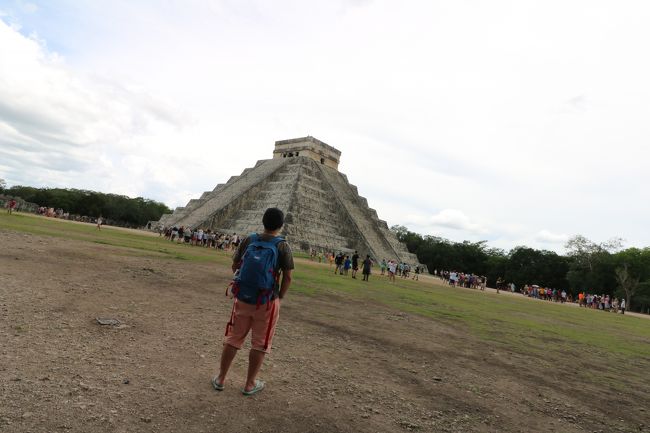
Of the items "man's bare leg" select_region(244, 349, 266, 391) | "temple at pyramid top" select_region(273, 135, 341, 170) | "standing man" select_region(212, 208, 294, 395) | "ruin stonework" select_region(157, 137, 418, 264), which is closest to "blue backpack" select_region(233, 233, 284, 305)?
"standing man" select_region(212, 208, 294, 395)

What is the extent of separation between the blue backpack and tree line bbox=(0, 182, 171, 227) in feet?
268

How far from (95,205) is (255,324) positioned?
9035 centimetres

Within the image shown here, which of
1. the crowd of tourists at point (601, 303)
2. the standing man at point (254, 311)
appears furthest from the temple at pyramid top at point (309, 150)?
the standing man at point (254, 311)

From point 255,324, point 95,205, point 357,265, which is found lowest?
point 255,324

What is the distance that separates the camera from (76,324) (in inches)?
195

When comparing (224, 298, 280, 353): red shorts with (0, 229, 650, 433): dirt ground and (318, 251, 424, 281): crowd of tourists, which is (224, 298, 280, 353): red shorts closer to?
(0, 229, 650, 433): dirt ground

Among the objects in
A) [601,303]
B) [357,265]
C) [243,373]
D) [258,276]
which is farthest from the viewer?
[601,303]

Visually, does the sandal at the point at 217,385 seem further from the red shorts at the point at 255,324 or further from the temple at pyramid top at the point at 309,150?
the temple at pyramid top at the point at 309,150

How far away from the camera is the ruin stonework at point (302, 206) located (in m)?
39.7

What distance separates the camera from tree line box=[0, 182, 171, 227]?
81.3 m

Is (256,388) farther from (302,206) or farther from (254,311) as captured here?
(302,206)

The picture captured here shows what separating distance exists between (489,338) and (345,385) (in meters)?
4.94

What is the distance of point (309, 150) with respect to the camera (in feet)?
172

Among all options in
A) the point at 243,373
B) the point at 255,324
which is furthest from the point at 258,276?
the point at 243,373
